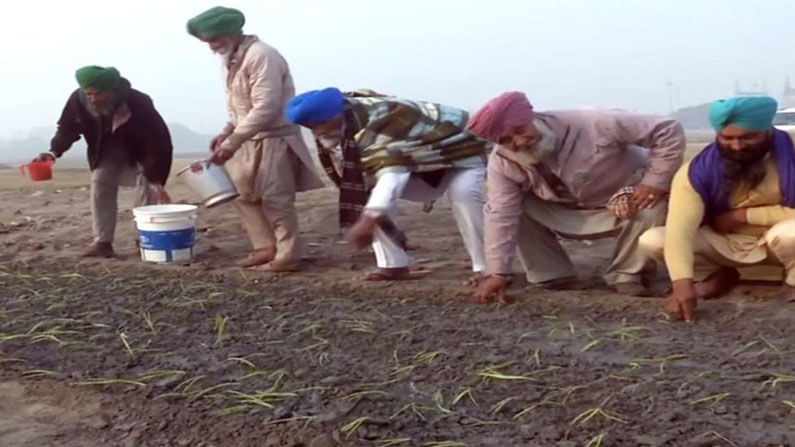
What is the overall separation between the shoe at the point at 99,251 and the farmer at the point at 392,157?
184 centimetres

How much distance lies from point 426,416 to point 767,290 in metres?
2.28

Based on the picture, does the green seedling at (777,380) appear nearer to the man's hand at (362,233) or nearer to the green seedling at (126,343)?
the man's hand at (362,233)

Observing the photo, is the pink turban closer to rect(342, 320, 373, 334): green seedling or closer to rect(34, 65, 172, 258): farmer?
rect(342, 320, 373, 334): green seedling

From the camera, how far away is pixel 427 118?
5.12 m

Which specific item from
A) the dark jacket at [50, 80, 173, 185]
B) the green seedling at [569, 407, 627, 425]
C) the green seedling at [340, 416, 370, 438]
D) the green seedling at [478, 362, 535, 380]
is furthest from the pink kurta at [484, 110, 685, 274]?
the dark jacket at [50, 80, 173, 185]

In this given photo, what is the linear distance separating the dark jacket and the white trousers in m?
1.75

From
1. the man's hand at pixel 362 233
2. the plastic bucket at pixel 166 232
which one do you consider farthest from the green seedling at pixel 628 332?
the plastic bucket at pixel 166 232

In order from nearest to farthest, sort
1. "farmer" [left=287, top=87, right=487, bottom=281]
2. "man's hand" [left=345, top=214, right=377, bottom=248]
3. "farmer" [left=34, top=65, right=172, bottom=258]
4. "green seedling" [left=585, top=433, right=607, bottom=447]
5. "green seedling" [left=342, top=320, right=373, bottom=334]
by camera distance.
→ "green seedling" [left=585, top=433, right=607, bottom=447] → "green seedling" [left=342, top=320, right=373, bottom=334] → "man's hand" [left=345, top=214, right=377, bottom=248] → "farmer" [left=287, top=87, right=487, bottom=281] → "farmer" [left=34, top=65, right=172, bottom=258]

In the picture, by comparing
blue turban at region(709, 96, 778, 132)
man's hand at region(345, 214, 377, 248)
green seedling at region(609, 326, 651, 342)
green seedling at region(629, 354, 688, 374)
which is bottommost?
green seedling at region(609, 326, 651, 342)

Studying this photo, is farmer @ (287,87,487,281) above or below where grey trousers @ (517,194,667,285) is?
above

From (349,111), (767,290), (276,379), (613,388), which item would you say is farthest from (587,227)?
(276,379)

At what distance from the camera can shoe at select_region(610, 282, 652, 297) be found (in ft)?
15.7

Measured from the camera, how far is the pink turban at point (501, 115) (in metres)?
4.41

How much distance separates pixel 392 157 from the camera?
5.00m
